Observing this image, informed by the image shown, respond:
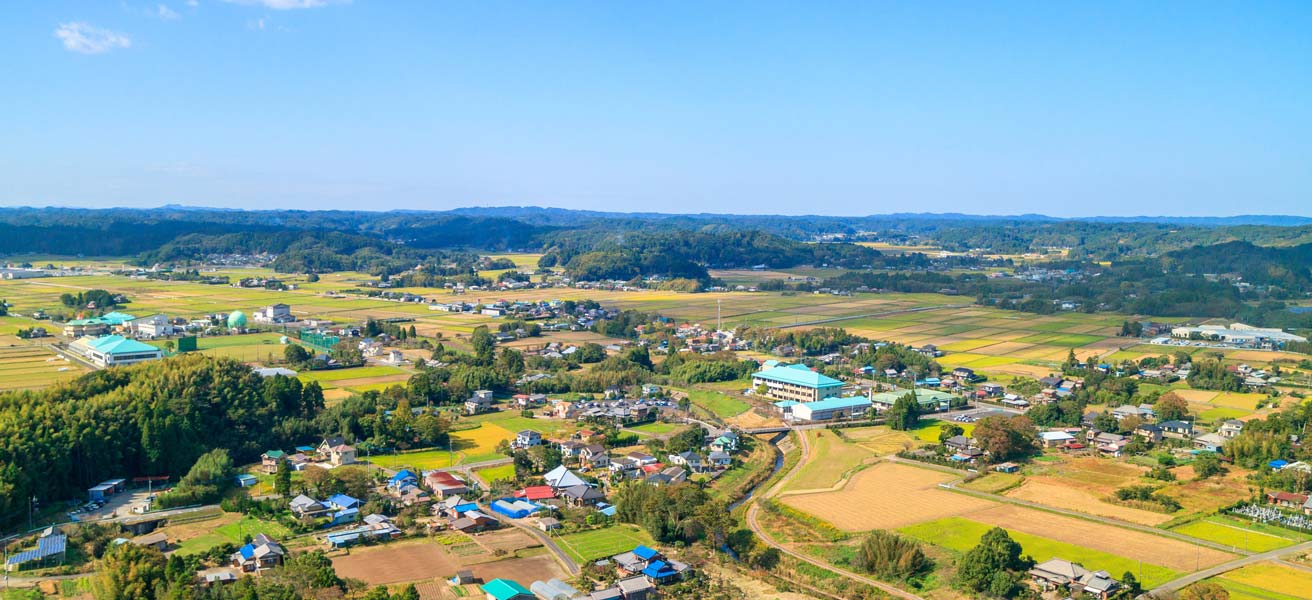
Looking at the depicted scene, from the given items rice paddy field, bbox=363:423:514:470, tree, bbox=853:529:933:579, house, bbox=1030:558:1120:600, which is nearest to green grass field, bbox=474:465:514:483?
rice paddy field, bbox=363:423:514:470

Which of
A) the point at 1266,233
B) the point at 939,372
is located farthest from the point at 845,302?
the point at 1266,233

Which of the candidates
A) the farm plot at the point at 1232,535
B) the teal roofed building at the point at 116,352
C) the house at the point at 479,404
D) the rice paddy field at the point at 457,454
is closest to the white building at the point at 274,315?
the teal roofed building at the point at 116,352

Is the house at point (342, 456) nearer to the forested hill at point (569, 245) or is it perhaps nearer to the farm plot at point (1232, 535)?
the farm plot at point (1232, 535)

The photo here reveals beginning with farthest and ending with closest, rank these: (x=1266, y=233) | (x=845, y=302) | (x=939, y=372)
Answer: (x=1266, y=233) < (x=845, y=302) < (x=939, y=372)

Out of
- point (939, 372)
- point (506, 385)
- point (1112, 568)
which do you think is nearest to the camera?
point (1112, 568)

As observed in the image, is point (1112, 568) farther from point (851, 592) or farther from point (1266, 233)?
point (1266, 233)

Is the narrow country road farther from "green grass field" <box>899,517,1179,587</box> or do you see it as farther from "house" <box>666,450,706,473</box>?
"green grass field" <box>899,517,1179,587</box>
